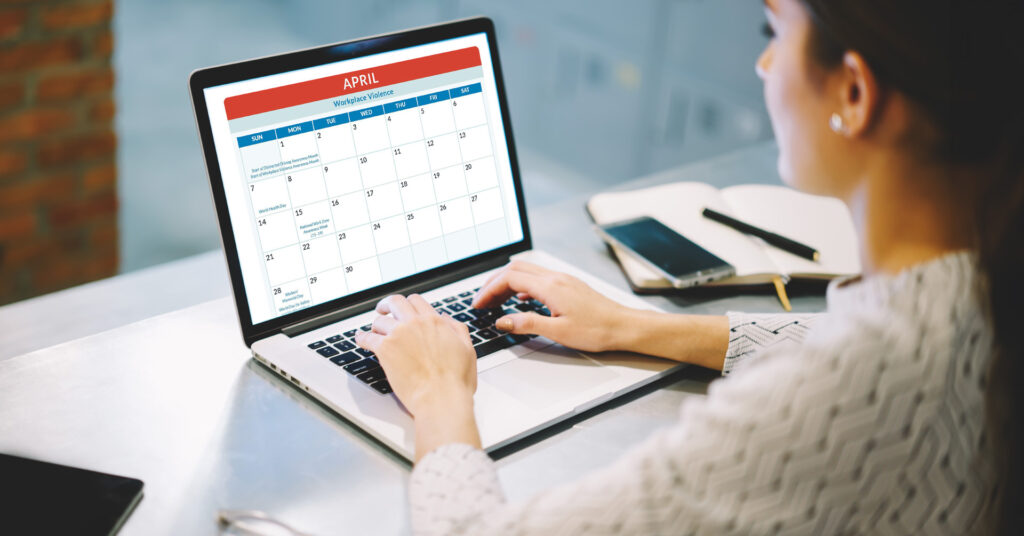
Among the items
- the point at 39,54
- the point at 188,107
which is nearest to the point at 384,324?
the point at 39,54

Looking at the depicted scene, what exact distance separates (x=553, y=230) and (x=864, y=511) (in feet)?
2.60

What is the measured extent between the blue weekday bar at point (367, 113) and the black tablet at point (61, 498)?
45cm

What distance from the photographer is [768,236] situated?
121 cm

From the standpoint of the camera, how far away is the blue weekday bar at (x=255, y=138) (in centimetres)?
89

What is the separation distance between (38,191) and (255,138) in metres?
1.29

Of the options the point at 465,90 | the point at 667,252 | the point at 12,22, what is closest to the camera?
the point at 465,90

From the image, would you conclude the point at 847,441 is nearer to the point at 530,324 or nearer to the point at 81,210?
the point at 530,324

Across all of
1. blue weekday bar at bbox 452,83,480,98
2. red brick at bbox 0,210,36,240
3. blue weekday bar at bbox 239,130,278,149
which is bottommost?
red brick at bbox 0,210,36,240

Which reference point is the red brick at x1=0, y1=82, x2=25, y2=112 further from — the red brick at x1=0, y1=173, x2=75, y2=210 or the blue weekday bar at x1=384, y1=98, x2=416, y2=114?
the blue weekday bar at x1=384, y1=98, x2=416, y2=114

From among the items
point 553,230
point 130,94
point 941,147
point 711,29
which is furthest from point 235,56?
point 941,147

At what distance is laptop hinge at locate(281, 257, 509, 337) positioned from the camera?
948 millimetres

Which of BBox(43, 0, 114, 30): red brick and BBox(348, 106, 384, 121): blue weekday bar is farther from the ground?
BBox(43, 0, 114, 30): red brick

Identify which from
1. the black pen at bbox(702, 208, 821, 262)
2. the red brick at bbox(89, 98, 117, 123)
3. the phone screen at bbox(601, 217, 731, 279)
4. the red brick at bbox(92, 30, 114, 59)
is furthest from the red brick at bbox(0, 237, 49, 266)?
the black pen at bbox(702, 208, 821, 262)

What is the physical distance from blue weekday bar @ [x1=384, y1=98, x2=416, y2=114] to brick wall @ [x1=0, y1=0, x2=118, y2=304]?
119cm
